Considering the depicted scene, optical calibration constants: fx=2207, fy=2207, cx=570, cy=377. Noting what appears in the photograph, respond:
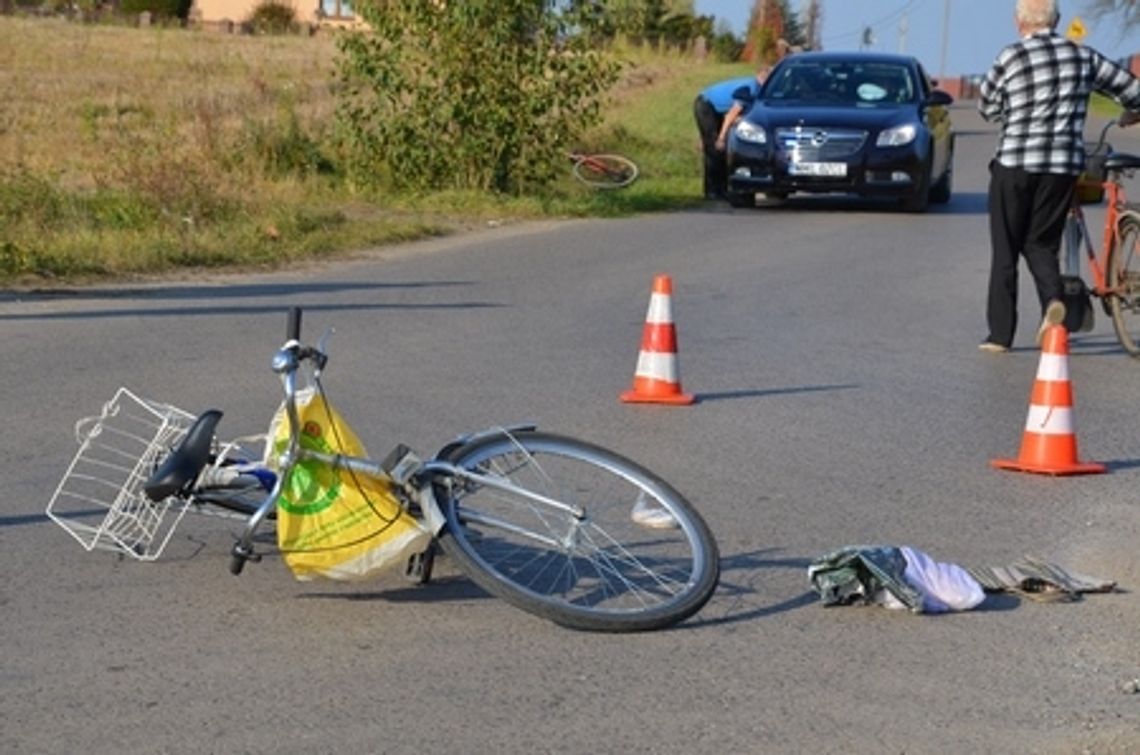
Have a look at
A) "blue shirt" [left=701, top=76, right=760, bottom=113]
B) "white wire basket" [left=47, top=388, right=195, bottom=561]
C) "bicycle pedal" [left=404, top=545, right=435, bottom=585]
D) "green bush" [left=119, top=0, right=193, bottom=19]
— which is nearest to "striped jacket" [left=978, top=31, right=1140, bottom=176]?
"white wire basket" [left=47, top=388, right=195, bottom=561]

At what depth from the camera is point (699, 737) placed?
5305 mm

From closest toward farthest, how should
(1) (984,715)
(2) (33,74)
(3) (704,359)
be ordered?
(1) (984,715), (3) (704,359), (2) (33,74)

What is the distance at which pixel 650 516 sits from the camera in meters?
6.48

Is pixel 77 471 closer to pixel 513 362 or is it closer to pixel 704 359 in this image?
pixel 513 362

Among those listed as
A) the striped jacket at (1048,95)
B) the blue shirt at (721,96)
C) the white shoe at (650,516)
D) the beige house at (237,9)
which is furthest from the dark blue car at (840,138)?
the beige house at (237,9)

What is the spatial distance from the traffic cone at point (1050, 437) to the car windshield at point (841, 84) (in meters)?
14.4

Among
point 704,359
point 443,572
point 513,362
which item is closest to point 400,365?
point 513,362

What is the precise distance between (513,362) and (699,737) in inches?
256

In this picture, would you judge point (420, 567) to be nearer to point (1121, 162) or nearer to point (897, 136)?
point (1121, 162)

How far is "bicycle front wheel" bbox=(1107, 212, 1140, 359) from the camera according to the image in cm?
1257

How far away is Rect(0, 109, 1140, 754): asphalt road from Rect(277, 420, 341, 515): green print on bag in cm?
33

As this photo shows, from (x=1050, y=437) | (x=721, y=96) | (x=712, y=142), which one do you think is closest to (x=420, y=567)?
(x=1050, y=437)

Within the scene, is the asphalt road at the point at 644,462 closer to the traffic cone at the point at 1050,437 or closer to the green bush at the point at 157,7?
the traffic cone at the point at 1050,437

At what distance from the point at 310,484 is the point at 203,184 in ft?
43.1
